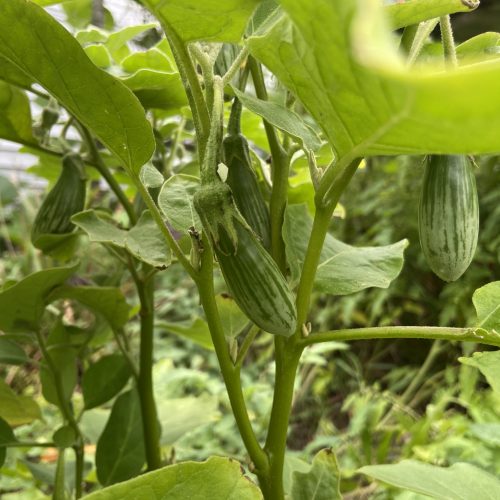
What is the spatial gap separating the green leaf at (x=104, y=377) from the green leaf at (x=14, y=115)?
0.64ft

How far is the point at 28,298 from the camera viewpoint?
0.39 m

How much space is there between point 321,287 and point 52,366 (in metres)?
0.22

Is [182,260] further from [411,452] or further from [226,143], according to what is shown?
[411,452]

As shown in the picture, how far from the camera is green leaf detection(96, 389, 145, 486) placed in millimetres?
464

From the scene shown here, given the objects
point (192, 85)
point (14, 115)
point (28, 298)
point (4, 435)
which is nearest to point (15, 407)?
point (4, 435)

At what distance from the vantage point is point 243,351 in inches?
12.1

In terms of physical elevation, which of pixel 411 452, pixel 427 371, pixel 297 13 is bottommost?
pixel 411 452

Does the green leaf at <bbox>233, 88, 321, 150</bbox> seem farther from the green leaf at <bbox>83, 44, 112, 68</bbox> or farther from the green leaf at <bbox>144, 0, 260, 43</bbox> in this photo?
the green leaf at <bbox>83, 44, 112, 68</bbox>

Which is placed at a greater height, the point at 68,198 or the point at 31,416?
the point at 68,198

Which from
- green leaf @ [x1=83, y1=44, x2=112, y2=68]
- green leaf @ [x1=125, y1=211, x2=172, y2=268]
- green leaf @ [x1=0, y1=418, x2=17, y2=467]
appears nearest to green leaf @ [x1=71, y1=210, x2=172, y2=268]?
green leaf @ [x1=125, y1=211, x2=172, y2=268]

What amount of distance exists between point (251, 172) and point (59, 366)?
274 millimetres

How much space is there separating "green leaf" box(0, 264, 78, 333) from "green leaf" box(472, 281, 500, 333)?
0.84ft

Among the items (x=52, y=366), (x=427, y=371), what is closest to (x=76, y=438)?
(x=52, y=366)

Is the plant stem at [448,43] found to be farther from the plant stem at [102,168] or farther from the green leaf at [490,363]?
the plant stem at [102,168]
